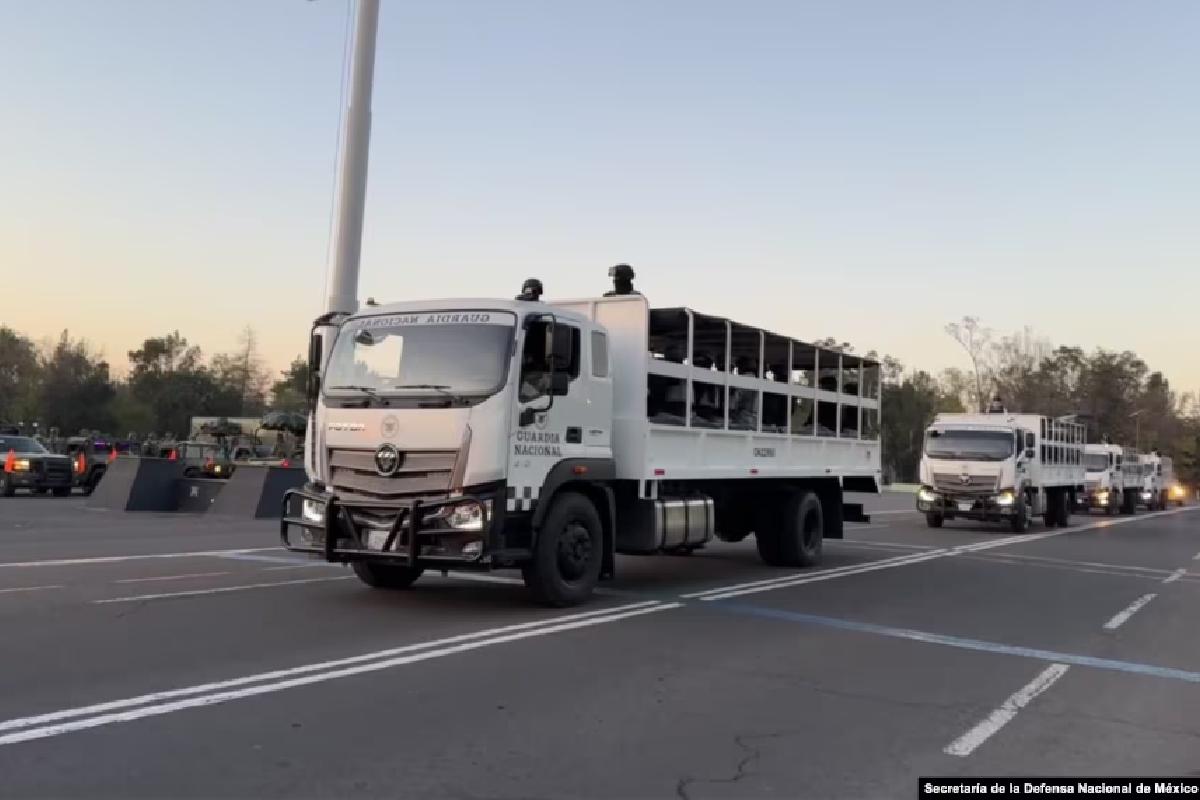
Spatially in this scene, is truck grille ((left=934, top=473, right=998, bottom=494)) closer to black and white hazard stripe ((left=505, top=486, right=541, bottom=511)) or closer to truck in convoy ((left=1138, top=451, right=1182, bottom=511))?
black and white hazard stripe ((left=505, top=486, right=541, bottom=511))

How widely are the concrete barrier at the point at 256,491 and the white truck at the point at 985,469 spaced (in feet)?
49.0

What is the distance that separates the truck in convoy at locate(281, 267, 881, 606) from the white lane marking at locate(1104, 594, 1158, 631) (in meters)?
4.35

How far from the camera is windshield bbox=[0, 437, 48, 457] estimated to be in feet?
94.8

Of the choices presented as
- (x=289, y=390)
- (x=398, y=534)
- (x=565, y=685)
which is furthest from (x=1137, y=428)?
(x=565, y=685)

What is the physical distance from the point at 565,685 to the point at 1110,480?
36.7 metres

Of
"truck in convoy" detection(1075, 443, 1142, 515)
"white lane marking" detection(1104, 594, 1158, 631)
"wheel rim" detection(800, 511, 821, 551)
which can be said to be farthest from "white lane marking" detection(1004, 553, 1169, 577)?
"truck in convoy" detection(1075, 443, 1142, 515)

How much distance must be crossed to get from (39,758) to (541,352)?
5395 mm

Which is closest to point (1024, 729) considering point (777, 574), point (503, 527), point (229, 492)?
point (503, 527)

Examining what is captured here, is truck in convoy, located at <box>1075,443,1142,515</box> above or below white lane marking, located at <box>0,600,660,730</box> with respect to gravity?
above

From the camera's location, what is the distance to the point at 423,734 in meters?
5.43

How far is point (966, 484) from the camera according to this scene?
79.3ft

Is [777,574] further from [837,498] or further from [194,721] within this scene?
[194,721]

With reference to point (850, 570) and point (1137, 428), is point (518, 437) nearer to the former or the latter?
point (850, 570)

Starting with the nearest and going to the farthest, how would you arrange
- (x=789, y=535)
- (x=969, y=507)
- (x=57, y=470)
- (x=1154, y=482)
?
1. (x=789, y=535)
2. (x=969, y=507)
3. (x=57, y=470)
4. (x=1154, y=482)
